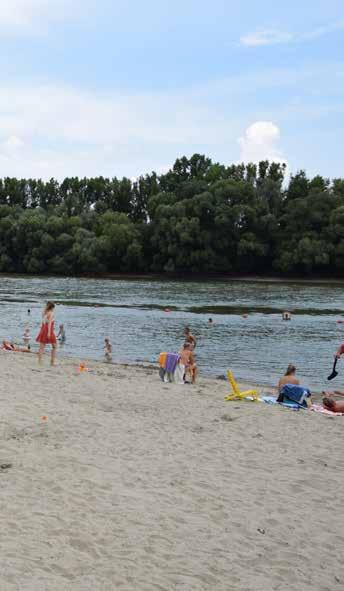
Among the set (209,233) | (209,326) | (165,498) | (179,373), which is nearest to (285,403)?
(179,373)

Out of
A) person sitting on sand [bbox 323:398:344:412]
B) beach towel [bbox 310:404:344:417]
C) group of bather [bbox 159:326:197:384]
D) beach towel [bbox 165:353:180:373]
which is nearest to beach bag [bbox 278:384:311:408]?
beach towel [bbox 310:404:344:417]

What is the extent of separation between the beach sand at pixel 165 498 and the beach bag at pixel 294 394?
143cm

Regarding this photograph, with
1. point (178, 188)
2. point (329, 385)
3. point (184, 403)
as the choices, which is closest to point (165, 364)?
point (184, 403)

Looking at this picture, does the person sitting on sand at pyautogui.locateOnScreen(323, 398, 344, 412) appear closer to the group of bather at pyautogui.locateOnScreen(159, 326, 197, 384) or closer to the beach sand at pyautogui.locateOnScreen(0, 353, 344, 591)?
the beach sand at pyautogui.locateOnScreen(0, 353, 344, 591)

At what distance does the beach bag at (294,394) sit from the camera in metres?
15.2

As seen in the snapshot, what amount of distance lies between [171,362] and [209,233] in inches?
2986

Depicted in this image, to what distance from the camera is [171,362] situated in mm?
18484

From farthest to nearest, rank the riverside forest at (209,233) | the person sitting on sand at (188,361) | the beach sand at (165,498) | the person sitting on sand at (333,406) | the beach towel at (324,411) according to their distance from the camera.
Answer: the riverside forest at (209,233) → the person sitting on sand at (188,361) → the person sitting on sand at (333,406) → the beach towel at (324,411) → the beach sand at (165,498)

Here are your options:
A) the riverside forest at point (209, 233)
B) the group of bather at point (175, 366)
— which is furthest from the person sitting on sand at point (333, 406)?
the riverside forest at point (209, 233)

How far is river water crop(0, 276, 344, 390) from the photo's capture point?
25312 mm

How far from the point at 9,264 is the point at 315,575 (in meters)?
104

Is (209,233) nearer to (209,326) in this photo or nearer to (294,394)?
(209,326)

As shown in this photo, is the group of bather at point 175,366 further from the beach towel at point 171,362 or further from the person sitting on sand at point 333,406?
the person sitting on sand at point 333,406

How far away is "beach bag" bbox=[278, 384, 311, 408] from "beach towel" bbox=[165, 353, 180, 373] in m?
3.98
